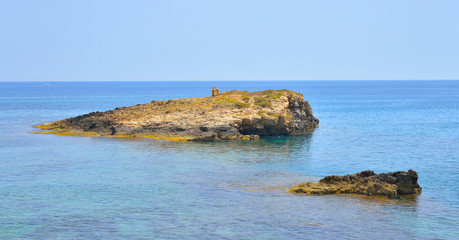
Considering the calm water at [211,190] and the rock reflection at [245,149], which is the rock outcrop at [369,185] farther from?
the rock reflection at [245,149]

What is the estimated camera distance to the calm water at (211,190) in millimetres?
27156

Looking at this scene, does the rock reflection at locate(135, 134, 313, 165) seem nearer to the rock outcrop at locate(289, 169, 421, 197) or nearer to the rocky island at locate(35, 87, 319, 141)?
the rocky island at locate(35, 87, 319, 141)

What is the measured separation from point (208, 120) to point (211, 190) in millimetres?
29462

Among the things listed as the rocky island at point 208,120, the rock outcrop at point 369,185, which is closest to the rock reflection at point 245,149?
the rocky island at point 208,120

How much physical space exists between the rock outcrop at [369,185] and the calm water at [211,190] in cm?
113

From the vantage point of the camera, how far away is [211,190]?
36.1 meters

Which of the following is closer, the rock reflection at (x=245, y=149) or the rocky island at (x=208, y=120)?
the rock reflection at (x=245, y=149)

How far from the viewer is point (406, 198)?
33.7 metres

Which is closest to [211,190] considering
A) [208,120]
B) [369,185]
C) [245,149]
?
[369,185]

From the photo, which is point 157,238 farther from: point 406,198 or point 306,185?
point 406,198

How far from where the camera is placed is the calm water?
2716 cm

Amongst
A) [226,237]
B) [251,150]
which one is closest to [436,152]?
[251,150]

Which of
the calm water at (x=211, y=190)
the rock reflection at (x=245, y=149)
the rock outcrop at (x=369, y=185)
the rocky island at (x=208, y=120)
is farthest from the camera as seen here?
the rocky island at (x=208, y=120)

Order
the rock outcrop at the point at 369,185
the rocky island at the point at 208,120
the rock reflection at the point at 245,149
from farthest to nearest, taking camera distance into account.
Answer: the rocky island at the point at 208,120, the rock reflection at the point at 245,149, the rock outcrop at the point at 369,185
